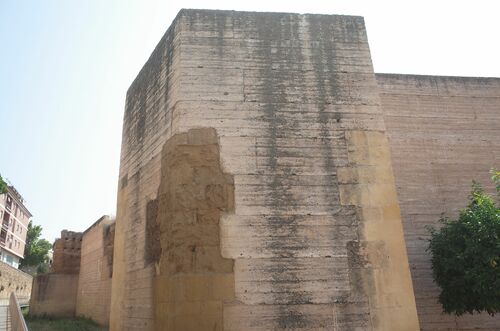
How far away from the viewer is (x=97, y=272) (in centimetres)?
1451

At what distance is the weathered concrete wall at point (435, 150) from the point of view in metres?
7.38

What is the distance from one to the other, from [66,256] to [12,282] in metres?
17.1

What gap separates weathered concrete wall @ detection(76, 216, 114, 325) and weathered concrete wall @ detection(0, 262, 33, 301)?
14461mm

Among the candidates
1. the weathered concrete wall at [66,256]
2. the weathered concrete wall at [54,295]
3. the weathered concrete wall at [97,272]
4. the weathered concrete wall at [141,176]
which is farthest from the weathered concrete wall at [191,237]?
the weathered concrete wall at [66,256]

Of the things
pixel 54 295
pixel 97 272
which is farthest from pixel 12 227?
pixel 97 272

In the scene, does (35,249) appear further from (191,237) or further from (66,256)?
(191,237)

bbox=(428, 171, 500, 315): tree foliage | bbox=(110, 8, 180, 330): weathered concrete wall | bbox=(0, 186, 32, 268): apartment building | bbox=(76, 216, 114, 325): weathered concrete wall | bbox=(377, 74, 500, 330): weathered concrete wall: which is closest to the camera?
bbox=(110, 8, 180, 330): weathered concrete wall

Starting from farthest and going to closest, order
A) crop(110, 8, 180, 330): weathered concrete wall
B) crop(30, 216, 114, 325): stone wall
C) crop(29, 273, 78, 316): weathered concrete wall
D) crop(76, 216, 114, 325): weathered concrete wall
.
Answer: crop(29, 273, 78, 316): weathered concrete wall < crop(30, 216, 114, 325): stone wall < crop(76, 216, 114, 325): weathered concrete wall < crop(110, 8, 180, 330): weathered concrete wall

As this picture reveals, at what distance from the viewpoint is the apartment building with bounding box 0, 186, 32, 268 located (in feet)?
131

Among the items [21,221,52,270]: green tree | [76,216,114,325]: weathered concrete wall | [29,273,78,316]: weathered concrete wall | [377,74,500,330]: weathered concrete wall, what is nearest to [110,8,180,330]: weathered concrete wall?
[377,74,500,330]: weathered concrete wall

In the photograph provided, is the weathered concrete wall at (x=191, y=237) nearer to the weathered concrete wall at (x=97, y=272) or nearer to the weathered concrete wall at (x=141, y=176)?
the weathered concrete wall at (x=141, y=176)

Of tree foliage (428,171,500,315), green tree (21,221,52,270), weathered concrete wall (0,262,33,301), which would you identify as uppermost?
green tree (21,221,52,270)

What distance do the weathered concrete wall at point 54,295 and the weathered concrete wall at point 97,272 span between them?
0.47 meters

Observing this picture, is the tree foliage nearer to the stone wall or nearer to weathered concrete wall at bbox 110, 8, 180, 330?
weathered concrete wall at bbox 110, 8, 180, 330
